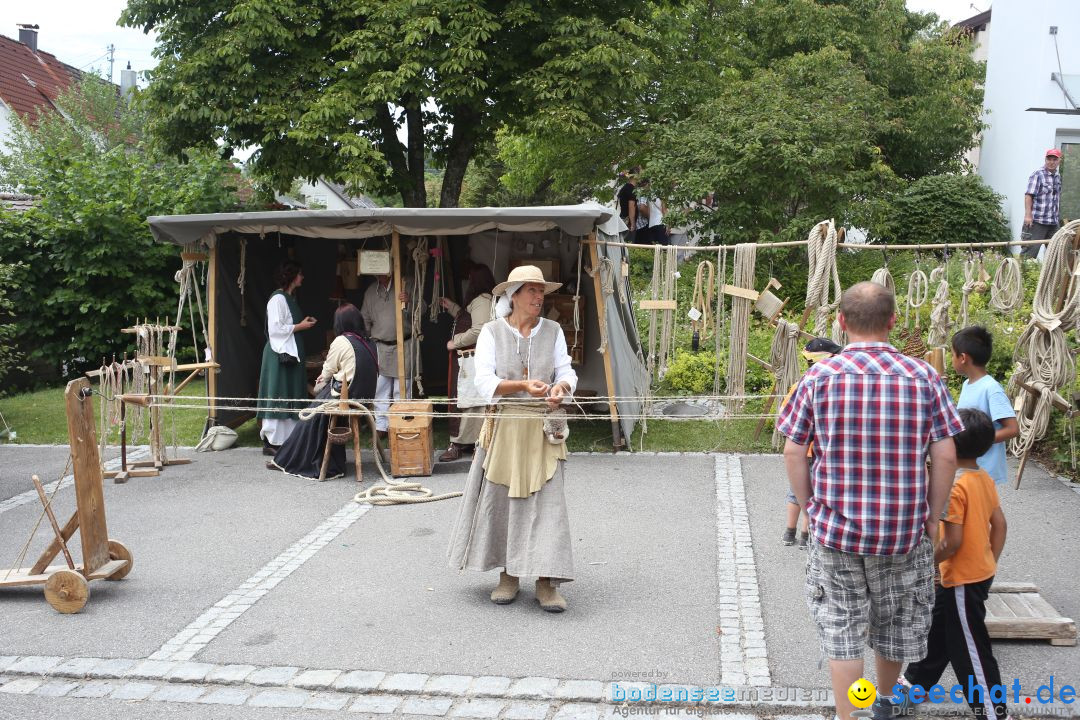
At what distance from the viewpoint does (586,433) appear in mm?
10109

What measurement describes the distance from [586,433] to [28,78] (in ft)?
93.8

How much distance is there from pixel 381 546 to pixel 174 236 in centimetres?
468

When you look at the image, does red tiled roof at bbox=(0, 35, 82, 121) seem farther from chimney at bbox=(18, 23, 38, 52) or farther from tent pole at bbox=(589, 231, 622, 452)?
tent pole at bbox=(589, 231, 622, 452)

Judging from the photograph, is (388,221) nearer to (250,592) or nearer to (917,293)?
(250,592)

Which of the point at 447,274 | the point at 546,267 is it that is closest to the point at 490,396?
the point at 546,267

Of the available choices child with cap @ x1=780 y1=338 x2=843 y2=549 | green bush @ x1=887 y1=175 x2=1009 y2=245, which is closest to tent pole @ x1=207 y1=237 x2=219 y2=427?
child with cap @ x1=780 y1=338 x2=843 y2=549

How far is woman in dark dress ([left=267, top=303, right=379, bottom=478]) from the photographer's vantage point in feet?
27.5

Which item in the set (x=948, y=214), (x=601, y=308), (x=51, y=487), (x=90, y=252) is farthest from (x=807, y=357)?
(x=948, y=214)

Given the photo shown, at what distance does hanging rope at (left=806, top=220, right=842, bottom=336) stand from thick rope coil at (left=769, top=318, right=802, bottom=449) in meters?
0.30

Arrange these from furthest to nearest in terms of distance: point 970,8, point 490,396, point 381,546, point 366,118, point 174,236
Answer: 1. point 970,8
2. point 366,118
3. point 174,236
4. point 381,546
5. point 490,396

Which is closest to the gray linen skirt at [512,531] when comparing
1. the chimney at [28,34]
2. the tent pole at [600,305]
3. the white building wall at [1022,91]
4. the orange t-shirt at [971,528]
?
the orange t-shirt at [971,528]

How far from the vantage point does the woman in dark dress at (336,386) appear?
838cm

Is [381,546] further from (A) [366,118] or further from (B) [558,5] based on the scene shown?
(B) [558,5]

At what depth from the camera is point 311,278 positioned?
11.3 m
